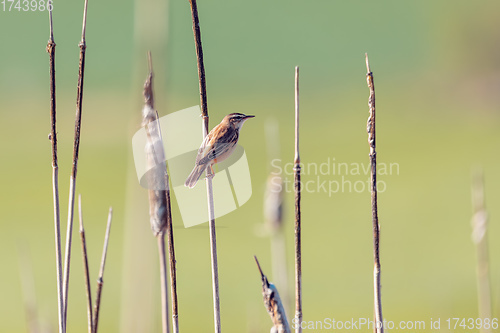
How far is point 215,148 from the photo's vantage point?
4.43 feet

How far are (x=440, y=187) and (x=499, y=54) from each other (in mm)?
10436

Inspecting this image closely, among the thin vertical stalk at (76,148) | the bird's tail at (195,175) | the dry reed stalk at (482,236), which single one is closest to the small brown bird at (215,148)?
the bird's tail at (195,175)

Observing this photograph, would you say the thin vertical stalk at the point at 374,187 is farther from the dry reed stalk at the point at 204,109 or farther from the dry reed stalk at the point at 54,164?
the dry reed stalk at the point at 54,164

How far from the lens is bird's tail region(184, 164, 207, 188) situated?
1358mm

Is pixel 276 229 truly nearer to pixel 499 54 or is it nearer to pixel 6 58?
pixel 499 54

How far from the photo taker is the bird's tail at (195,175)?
1.36 m

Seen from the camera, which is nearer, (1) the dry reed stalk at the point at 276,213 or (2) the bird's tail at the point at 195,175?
(2) the bird's tail at the point at 195,175

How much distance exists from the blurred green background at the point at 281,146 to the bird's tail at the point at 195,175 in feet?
0.77

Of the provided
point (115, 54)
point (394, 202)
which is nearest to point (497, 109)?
point (394, 202)

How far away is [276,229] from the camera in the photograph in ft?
8.12

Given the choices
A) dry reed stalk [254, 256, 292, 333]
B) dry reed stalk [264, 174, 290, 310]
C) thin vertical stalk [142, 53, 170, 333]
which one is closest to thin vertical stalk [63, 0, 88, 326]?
thin vertical stalk [142, 53, 170, 333]

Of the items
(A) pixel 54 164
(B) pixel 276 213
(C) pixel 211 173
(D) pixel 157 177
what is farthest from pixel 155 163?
(B) pixel 276 213

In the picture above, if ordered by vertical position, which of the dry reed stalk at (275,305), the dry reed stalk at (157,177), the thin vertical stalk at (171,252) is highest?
the dry reed stalk at (157,177)

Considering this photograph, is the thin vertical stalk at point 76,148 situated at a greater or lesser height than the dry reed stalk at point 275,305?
greater
